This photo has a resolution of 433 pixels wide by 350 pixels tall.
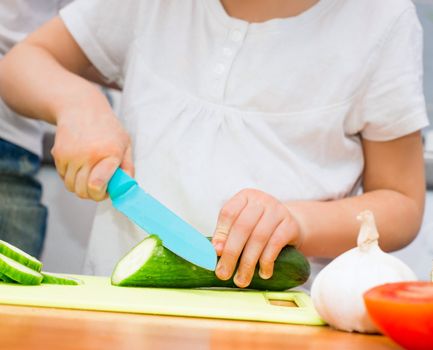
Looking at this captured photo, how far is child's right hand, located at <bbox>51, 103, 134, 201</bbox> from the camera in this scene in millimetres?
864

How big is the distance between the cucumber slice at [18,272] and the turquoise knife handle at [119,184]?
12 centimetres

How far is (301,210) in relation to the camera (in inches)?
36.7

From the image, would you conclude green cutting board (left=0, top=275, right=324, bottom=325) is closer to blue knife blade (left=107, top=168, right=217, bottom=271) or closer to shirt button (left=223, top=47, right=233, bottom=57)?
blue knife blade (left=107, top=168, right=217, bottom=271)

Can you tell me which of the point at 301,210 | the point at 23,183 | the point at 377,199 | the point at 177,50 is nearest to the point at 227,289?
the point at 301,210

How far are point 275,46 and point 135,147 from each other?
0.73 ft

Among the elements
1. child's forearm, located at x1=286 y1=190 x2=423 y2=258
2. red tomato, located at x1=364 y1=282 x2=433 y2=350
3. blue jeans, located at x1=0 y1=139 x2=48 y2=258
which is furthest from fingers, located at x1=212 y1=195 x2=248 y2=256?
blue jeans, located at x1=0 y1=139 x2=48 y2=258

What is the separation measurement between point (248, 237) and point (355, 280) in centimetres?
17

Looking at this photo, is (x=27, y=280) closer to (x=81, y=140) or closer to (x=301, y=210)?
(x=81, y=140)

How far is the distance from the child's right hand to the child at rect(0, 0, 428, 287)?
20 millimetres

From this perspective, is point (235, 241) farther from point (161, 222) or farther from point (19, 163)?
point (19, 163)

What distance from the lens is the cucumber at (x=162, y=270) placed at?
79cm

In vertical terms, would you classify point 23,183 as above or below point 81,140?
below

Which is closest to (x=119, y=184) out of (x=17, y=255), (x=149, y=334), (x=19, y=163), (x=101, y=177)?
(x=101, y=177)

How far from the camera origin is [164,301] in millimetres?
714
